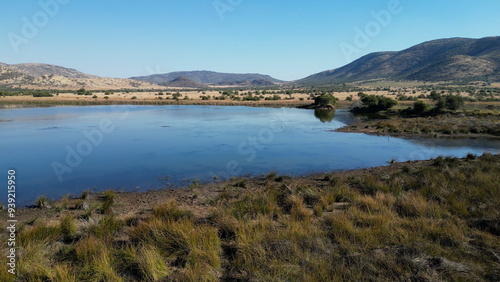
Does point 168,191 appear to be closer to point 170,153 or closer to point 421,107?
point 170,153

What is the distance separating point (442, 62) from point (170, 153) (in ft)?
420

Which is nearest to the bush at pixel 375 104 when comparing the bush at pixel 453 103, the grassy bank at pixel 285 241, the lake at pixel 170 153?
the bush at pixel 453 103

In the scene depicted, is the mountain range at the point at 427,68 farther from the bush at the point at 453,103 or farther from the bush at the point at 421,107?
the bush at the point at 421,107

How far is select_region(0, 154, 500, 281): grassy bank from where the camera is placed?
13.0 ft

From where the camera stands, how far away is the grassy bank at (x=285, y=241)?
3.95 m

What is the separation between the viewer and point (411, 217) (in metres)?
5.82

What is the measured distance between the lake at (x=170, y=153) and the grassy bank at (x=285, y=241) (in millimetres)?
3418

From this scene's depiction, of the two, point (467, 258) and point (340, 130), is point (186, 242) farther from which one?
point (340, 130)

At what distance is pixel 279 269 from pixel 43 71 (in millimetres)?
224052

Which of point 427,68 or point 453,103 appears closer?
point 453,103

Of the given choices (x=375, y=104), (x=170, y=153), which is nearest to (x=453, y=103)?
(x=375, y=104)

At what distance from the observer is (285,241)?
4785mm

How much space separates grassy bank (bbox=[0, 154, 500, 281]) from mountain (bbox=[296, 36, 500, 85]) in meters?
106

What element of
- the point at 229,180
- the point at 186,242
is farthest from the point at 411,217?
the point at 229,180
